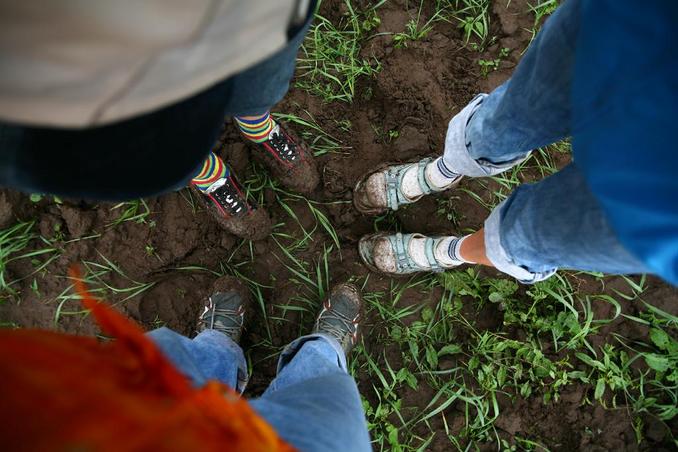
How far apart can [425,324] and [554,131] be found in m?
0.88

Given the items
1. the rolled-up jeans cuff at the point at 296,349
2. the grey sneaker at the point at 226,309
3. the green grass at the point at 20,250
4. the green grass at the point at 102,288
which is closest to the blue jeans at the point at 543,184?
the rolled-up jeans cuff at the point at 296,349

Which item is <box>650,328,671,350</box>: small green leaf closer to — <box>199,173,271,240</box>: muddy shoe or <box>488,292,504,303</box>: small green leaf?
<box>488,292,504,303</box>: small green leaf

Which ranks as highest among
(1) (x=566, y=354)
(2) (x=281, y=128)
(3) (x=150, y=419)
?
(3) (x=150, y=419)

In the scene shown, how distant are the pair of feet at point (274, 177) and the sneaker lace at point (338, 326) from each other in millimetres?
382

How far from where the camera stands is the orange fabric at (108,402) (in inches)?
16.2

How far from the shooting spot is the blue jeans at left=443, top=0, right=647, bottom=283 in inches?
28.9

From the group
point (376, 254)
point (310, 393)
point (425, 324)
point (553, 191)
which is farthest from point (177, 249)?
point (553, 191)

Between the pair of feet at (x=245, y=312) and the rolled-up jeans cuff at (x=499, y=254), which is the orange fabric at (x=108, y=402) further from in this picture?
the pair of feet at (x=245, y=312)

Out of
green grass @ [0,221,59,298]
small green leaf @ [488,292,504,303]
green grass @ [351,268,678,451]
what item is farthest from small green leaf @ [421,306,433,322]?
green grass @ [0,221,59,298]

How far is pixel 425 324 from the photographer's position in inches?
61.0

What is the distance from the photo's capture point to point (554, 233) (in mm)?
820

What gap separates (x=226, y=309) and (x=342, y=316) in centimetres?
41

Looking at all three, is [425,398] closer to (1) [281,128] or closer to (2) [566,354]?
(2) [566,354]

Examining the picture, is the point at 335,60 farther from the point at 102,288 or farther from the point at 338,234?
the point at 102,288
